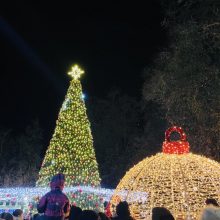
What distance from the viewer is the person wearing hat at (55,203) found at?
21.5 feet

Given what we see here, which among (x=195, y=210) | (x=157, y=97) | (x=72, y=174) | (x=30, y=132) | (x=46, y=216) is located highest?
(x=30, y=132)

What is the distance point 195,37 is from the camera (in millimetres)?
13773

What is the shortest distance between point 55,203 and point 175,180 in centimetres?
301

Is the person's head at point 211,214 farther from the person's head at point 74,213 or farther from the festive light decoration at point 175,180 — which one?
the festive light decoration at point 175,180

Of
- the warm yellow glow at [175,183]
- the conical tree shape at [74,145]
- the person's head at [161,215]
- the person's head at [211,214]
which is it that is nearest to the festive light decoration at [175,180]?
the warm yellow glow at [175,183]

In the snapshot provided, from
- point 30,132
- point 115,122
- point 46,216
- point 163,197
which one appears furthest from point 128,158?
point 46,216

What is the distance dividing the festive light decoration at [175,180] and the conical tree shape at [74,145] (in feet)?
33.2

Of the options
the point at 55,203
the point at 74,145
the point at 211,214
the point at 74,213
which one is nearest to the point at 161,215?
the point at 211,214

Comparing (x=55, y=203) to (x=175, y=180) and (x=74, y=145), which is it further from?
(x=74, y=145)

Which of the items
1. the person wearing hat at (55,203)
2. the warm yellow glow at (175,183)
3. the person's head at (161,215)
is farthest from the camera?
the warm yellow glow at (175,183)

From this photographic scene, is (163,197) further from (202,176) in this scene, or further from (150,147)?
(150,147)

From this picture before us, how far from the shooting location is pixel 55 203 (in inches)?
258

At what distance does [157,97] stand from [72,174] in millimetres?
5531

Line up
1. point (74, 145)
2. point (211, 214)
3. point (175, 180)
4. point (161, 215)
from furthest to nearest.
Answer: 1. point (74, 145)
2. point (175, 180)
3. point (161, 215)
4. point (211, 214)
